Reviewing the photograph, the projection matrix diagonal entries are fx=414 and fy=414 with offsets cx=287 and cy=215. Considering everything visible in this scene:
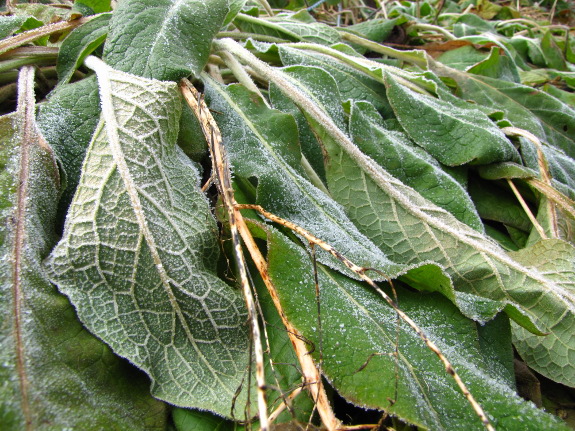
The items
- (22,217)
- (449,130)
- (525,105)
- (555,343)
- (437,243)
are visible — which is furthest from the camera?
(525,105)

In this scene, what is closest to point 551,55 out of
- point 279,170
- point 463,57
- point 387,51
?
point 463,57

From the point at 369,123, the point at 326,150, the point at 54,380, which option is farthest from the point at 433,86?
the point at 54,380

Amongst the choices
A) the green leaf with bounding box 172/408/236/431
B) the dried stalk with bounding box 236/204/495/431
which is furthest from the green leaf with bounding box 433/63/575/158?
the green leaf with bounding box 172/408/236/431

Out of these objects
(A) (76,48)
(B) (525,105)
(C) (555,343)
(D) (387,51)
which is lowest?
(C) (555,343)

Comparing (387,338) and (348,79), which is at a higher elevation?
(348,79)

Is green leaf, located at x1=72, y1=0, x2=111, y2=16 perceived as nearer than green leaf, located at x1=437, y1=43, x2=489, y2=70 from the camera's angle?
Yes

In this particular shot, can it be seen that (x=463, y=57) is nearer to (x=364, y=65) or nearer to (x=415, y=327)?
(x=364, y=65)

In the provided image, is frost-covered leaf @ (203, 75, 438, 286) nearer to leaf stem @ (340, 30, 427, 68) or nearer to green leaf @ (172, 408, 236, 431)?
green leaf @ (172, 408, 236, 431)
